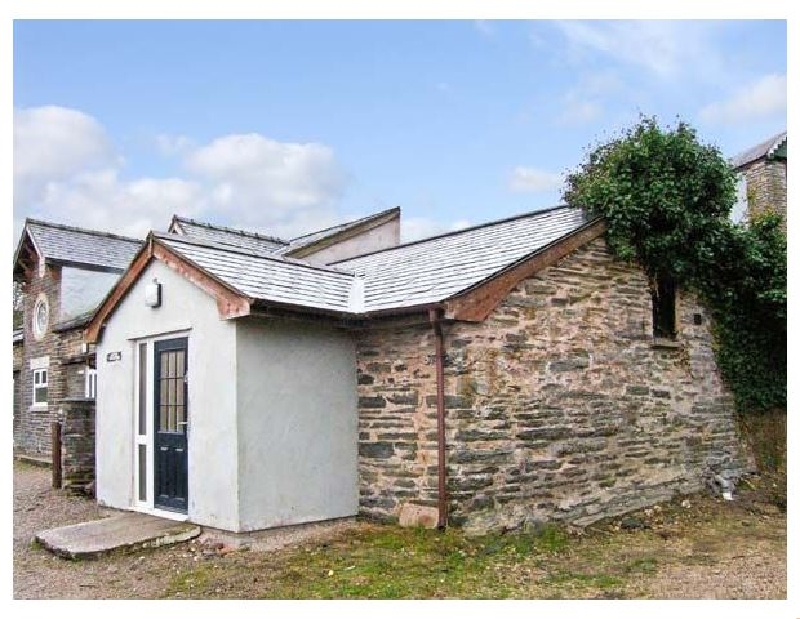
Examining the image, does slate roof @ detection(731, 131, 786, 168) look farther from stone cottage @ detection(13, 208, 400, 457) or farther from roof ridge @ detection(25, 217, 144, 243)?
roof ridge @ detection(25, 217, 144, 243)

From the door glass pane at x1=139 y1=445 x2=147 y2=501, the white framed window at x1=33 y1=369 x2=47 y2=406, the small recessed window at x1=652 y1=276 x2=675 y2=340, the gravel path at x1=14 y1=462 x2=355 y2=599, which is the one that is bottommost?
the gravel path at x1=14 y1=462 x2=355 y2=599

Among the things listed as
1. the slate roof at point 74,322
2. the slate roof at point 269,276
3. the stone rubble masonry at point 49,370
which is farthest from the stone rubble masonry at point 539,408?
the stone rubble masonry at point 49,370

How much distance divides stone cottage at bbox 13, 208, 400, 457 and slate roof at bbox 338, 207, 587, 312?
6.18m

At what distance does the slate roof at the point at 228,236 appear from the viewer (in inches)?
744

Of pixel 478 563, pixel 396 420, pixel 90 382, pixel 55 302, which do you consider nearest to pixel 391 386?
pixel 396 420

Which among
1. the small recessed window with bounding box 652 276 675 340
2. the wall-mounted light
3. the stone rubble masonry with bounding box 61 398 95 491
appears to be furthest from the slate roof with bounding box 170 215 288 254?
the small recessed window with bounding box 652 276 675 340

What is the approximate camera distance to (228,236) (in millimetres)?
19734

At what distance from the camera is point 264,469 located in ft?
31.0

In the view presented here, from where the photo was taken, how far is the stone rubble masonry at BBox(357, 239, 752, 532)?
31.6ft

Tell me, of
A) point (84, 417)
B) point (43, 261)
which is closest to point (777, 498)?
point (84, 417)

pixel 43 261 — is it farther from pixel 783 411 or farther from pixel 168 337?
pixel 783 411

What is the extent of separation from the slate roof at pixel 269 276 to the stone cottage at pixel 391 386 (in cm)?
4

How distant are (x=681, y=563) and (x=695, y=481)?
13.8 feet

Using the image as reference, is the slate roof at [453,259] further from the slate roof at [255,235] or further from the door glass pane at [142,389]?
the slate roof at [255,235]
